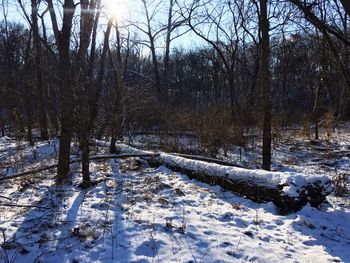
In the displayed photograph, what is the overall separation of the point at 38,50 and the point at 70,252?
13750 millimetres

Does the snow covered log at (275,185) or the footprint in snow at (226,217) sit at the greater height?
the snow covered log at (275,185)

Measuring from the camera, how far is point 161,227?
5176 millimetres

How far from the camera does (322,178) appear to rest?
245 inches

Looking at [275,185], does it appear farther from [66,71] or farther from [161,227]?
[66,71]

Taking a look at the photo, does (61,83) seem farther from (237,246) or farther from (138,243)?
(237,246)

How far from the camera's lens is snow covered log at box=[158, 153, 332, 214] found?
6.03m

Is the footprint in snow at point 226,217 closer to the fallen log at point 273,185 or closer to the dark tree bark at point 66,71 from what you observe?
the fallen log at point 273,185

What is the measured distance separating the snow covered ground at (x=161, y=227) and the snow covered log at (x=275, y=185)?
167 millimetres

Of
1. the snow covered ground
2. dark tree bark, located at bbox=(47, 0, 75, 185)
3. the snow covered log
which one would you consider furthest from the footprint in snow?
dark tree bark, located at bbox=(47, 0, 75, 185)

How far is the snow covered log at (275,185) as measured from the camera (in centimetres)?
603

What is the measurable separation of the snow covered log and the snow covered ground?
167mm

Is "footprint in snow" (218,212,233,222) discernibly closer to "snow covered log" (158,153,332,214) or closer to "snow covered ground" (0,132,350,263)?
"snow covered ground" (0,132,350,263)

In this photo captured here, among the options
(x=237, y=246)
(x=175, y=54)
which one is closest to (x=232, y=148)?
(x=237, y=246)

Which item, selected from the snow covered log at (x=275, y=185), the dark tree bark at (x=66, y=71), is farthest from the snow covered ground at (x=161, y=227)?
the dark tree bark at (x=66, y=71)
